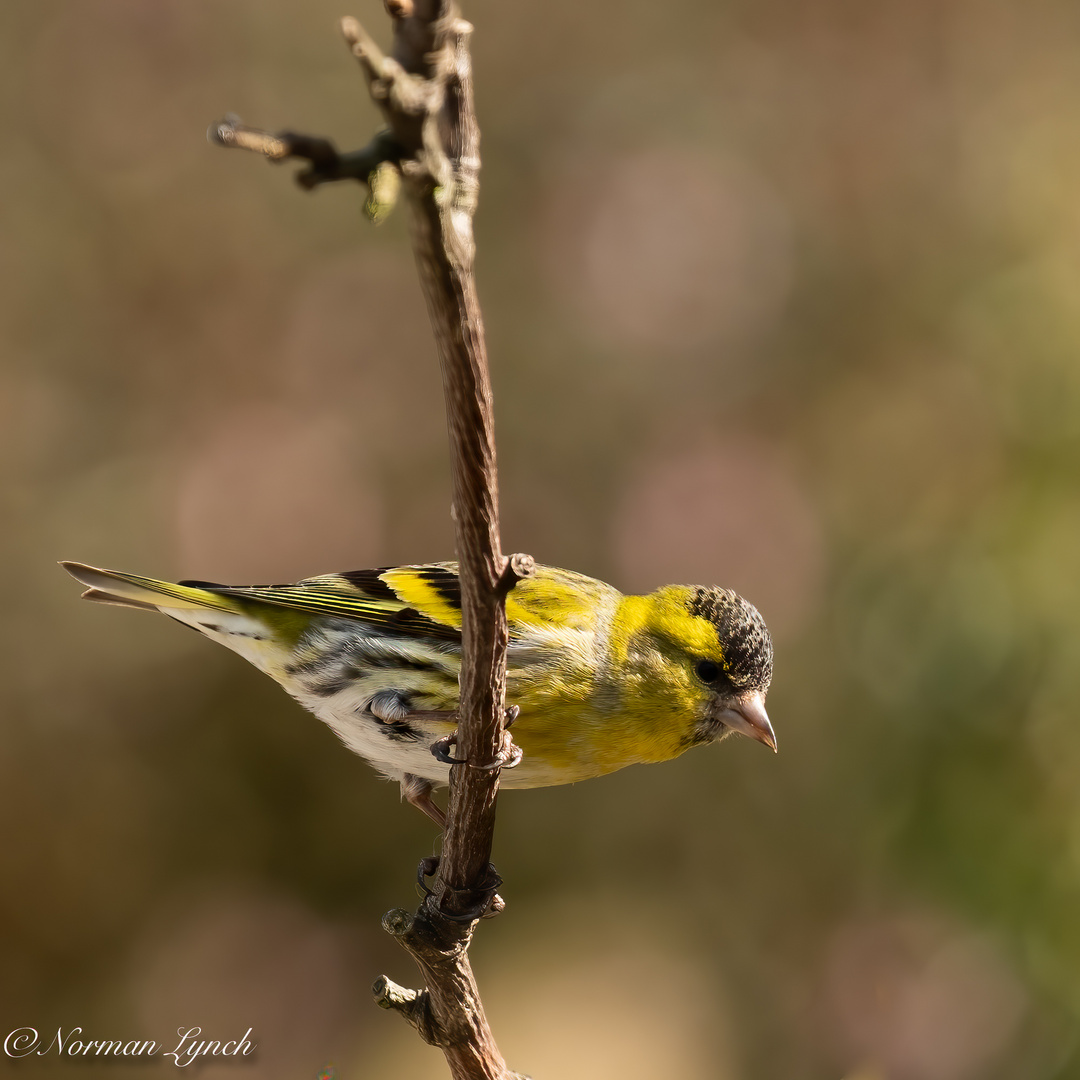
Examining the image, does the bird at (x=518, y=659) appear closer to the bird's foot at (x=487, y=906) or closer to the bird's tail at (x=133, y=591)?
Answer: the bird's tail at (x=133, y=591)

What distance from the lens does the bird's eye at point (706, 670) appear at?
2.50m

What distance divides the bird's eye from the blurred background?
1543mm

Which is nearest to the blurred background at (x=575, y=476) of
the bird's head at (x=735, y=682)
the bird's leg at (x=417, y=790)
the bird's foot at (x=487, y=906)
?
the bird's head at (x=735, y=682)

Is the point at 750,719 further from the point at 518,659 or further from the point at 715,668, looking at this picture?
the point at 518,659

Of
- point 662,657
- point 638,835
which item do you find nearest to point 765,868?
point 638,835

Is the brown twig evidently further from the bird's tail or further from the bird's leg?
the bird's tail

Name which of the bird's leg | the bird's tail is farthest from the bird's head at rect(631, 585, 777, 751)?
the bird's tail

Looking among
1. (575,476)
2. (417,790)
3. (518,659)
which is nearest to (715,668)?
(518,659)

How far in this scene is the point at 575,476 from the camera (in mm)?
4406

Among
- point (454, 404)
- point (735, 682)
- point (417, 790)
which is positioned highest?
point (454, 404)

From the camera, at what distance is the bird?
228 cm

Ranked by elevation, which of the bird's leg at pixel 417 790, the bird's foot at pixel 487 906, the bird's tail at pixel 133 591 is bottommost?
the bird's leg at pixel 417 790

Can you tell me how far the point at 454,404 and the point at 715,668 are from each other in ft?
4.95

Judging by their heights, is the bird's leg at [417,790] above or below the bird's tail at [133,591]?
below
